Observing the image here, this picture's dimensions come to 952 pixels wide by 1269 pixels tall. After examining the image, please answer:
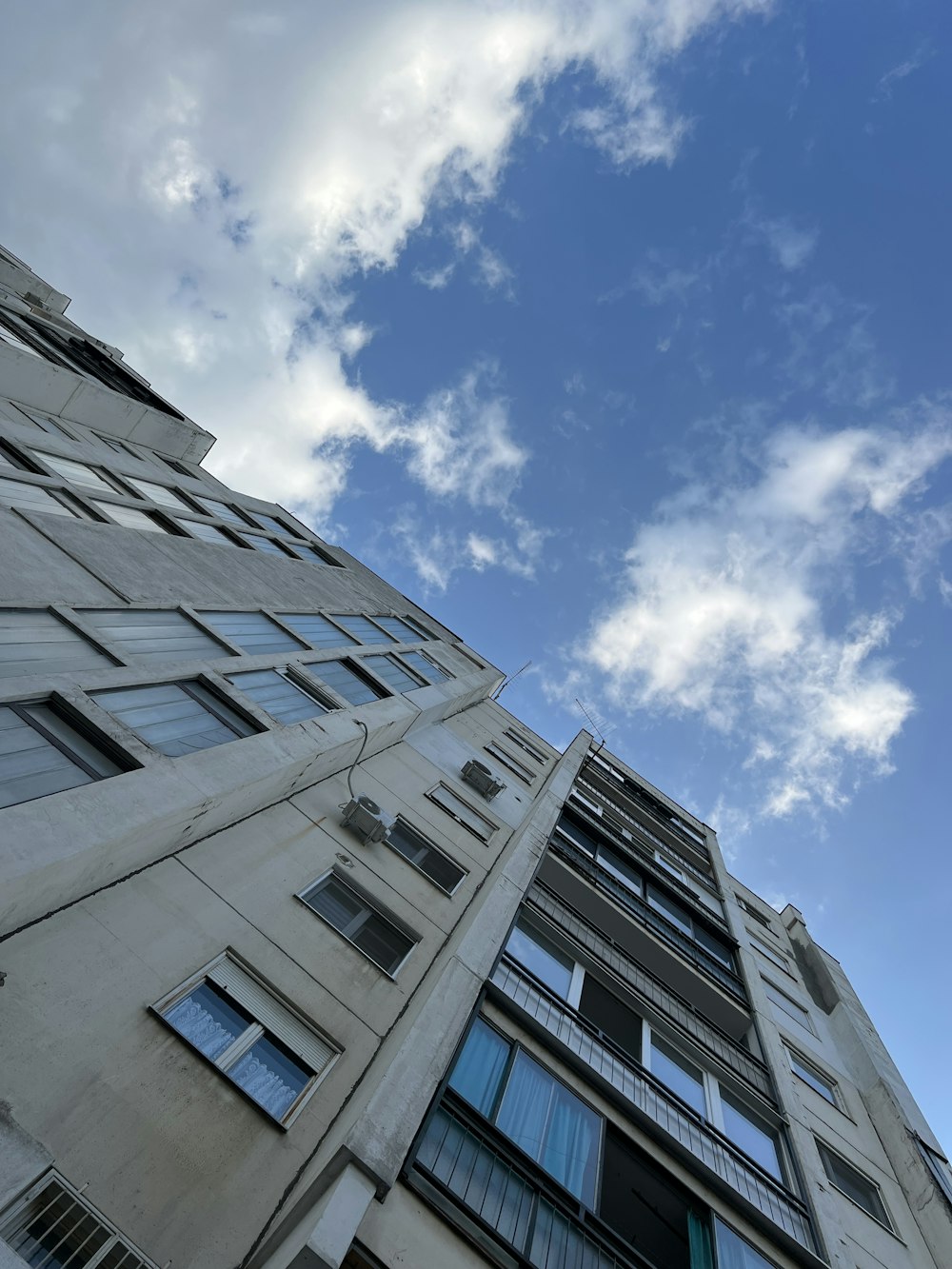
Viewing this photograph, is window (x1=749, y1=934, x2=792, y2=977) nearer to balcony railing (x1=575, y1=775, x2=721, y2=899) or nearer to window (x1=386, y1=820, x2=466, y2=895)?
balcony railing (x1=575, y1=775, x2=721, y2=899)

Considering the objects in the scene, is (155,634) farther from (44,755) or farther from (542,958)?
(542,958)

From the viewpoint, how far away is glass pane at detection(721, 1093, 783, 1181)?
11.4 m

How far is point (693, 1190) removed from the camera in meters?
9.28

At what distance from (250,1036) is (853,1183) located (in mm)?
12639

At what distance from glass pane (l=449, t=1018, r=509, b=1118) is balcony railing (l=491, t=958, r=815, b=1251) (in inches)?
27.5

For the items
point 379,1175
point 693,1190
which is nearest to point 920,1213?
point 693,1190

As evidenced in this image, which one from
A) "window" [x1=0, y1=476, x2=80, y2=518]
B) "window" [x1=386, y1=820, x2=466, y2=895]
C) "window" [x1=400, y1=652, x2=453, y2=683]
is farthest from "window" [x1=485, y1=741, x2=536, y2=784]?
"window" [x1=0, y1=476, x2=80, y2=518]

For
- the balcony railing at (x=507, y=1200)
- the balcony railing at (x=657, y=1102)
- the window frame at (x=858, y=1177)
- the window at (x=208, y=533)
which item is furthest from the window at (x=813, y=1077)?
the window at (x=208, y=533)

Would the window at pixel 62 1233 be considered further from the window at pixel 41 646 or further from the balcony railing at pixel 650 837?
the balcony railing at pixel 650 837

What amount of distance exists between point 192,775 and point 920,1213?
15226 millimetres

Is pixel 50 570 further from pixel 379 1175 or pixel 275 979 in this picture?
pixel 379 1175

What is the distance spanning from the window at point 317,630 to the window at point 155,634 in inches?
153

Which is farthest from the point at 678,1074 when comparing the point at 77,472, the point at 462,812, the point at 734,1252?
the point at 77,472

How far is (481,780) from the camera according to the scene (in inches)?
712
